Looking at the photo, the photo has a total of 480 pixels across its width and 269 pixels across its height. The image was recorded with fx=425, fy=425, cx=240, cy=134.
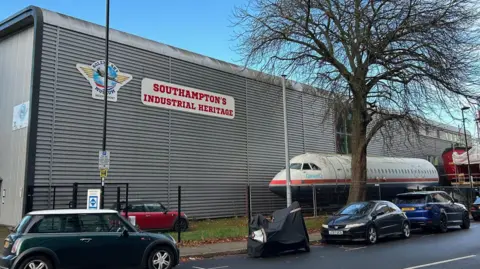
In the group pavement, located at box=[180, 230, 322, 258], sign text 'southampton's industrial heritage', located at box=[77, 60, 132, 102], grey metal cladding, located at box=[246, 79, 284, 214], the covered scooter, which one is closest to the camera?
the covered scooter

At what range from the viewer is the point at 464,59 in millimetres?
19078

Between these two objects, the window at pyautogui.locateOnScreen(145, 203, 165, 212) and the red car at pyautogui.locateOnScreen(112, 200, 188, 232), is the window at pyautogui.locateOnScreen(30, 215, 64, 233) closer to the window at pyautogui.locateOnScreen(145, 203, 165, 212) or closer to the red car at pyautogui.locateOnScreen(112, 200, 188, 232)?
the red car at pyautogui.locateOnScreen(112, 200, 188, 232)

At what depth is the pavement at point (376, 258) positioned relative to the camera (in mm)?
10047

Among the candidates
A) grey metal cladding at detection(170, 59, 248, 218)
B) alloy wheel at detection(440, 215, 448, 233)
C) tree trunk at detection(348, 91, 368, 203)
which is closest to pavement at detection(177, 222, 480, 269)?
alloy wheel at detection(440, 215, 448, 233)

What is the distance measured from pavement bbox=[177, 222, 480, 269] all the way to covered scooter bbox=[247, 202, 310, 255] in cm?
28

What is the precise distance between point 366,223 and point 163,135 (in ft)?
40.3

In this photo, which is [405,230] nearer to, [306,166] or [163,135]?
[306,166]

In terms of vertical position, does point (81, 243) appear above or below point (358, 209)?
below

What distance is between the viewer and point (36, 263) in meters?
8.27

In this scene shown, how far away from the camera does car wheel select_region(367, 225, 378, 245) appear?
46.5ft

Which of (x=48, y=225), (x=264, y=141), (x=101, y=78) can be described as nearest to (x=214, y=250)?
(x=48, y=225)

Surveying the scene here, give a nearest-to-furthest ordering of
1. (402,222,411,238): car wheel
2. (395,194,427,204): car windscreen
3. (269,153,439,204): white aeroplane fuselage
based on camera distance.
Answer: (402,222,411,238): car wheel < (395,194,427,204): car windscreen < (269,153,439,204): white aeroplane fuselage

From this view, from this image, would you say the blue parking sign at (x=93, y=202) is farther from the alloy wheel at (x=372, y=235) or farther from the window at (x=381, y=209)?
the window at (x=381, y=209)

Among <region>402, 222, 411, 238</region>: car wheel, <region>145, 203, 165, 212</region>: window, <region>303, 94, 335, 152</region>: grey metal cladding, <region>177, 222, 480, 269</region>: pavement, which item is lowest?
<region>177, 222, 480, 269</region>: pavement
